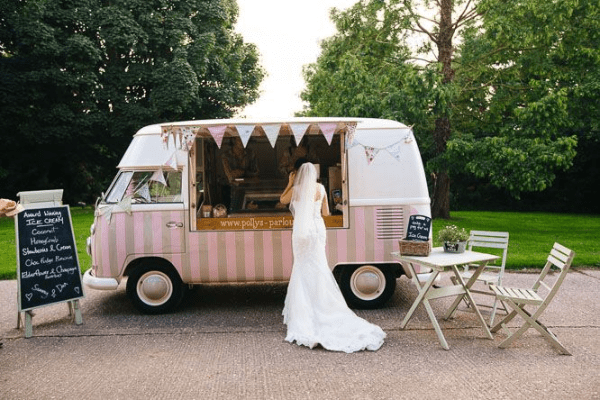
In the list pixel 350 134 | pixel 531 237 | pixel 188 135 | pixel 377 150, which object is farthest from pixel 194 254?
pixel 531 237

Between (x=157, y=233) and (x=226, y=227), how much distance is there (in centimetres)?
87

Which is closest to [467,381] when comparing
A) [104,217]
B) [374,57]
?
[104,217]

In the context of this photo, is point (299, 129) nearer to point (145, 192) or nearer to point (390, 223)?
point (390, 223)

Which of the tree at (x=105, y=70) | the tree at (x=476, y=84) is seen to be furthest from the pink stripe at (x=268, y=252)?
the tree at (x=105, y=70)

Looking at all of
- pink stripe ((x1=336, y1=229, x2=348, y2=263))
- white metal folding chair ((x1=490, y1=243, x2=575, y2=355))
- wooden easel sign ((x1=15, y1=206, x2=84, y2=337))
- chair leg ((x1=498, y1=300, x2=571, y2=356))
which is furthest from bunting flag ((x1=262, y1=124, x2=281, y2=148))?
chair leg ((x1=498, y1=300, x2=571, y2=356))

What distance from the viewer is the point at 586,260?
34.8 ft

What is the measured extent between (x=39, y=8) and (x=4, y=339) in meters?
16.8

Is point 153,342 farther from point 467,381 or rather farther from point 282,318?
point 467,381

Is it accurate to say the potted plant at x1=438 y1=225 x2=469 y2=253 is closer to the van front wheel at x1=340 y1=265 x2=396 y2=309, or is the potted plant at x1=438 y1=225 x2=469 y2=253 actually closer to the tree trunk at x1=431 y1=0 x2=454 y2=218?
the van front wheel at x1=340 y1=265 x2=396 y2=309

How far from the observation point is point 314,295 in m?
6.23

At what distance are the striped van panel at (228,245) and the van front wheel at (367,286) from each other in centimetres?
19

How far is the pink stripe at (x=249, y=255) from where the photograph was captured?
706 centimetres

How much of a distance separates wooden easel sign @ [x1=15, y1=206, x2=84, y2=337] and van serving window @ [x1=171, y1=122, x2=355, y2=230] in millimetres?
1581

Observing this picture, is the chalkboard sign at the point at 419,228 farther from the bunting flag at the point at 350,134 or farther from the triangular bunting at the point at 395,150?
the bunting flag at the point at 350,134
